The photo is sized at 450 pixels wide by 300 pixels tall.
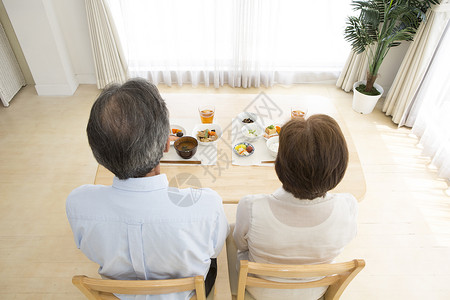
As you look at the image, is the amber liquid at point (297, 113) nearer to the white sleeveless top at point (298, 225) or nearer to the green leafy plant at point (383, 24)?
the white sleeveless top at point (298, 225)

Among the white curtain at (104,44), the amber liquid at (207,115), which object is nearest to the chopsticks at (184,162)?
the amber liquid at (207,115)

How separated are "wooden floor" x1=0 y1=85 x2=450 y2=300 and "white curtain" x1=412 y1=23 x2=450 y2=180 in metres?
0.11

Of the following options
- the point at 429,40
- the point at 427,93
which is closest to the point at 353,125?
the point at 427,93

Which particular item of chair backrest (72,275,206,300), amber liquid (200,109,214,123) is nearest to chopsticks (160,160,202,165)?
amber liquid (200,109,214,123)

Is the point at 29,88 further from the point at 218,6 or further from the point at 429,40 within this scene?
the point at 429,40

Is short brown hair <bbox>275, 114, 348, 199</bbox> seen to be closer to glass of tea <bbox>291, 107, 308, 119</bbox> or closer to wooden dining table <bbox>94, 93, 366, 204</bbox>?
wooden dining table <bbox>94, 93, 366, 204</bbox>

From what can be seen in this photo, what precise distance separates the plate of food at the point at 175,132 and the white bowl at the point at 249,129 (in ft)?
1.05

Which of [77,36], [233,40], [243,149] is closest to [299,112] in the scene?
[243,149]

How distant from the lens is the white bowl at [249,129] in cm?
164

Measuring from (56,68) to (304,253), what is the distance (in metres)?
3.16

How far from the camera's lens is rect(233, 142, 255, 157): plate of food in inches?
61.2

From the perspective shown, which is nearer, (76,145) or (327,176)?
(327,176)

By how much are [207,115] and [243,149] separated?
11.1 inches

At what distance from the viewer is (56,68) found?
3.25 m
